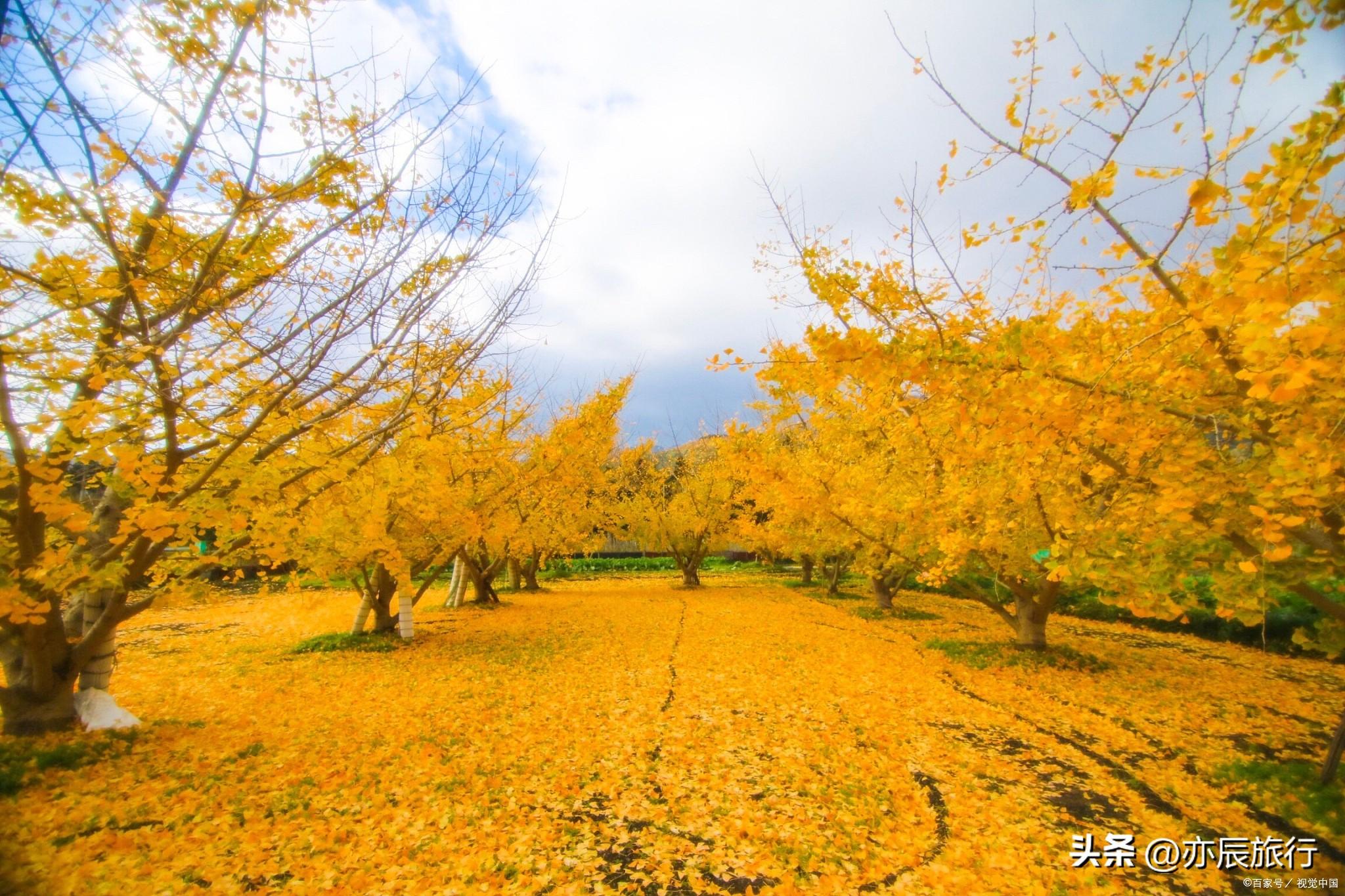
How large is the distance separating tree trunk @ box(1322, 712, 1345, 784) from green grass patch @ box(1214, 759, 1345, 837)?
0.05 meters

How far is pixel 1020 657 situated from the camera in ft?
29.0

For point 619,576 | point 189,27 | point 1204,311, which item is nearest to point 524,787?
point 1204,311

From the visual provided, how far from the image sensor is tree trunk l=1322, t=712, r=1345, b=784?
4383 millimetres

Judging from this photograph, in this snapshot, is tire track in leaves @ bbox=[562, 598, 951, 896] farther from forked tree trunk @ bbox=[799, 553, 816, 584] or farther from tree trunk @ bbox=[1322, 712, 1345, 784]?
forked tree trunk @ bbox=[799, 553, 816, 584]

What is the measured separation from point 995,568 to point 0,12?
1007 cm

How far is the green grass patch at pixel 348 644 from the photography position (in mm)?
10148

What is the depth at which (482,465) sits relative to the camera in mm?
11211

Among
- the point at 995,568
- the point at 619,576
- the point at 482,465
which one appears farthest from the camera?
the point at 619,576

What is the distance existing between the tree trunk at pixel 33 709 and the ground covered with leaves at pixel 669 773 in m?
0.24

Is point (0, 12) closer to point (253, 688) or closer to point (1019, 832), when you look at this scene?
point (1019, 832)

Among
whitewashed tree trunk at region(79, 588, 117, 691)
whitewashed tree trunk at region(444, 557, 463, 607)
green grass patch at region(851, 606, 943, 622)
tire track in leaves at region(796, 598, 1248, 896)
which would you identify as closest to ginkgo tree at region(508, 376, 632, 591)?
whitewashed tree trunk at region(444, 557, 463, 607)

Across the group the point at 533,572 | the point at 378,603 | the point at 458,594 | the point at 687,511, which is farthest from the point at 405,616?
the point at 687,511

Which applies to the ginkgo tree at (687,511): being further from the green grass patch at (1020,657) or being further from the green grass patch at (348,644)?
the green grass patch at (348,644)

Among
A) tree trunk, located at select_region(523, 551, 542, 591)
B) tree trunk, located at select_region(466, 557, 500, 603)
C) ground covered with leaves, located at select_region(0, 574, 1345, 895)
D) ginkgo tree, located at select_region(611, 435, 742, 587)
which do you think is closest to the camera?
ground covered with leaves, located at select_region(0, 574, 1345, 895)
